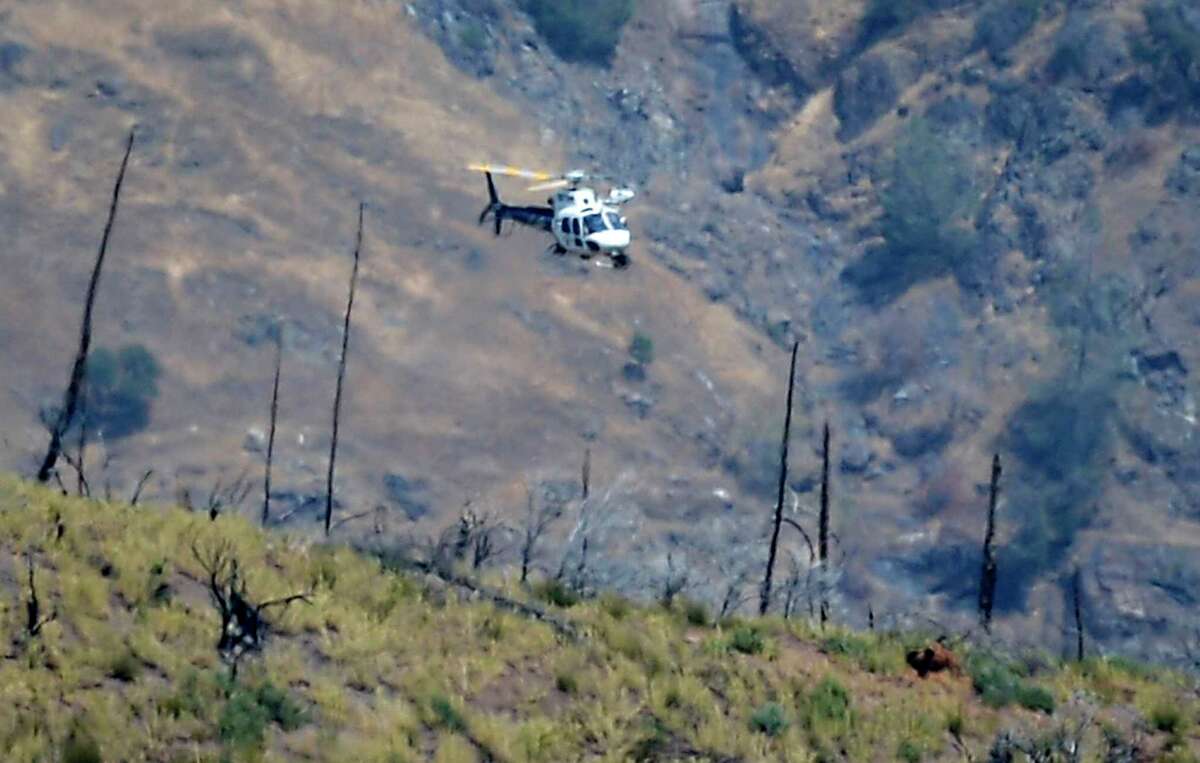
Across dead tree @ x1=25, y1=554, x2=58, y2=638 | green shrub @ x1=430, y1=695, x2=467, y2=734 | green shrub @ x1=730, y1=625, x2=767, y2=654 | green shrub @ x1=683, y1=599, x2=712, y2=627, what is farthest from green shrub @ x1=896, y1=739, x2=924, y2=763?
dead tree @ x1=25, y1=554, x2=58, y2=638

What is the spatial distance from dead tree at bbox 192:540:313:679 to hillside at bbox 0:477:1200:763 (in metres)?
0.14

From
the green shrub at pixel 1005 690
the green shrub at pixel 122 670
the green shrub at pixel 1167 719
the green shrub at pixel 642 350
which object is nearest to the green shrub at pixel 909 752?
the green shrub at pixel 1005 690

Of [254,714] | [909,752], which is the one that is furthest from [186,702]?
[909,752]

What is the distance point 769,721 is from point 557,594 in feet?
14.8

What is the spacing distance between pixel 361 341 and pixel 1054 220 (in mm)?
45007

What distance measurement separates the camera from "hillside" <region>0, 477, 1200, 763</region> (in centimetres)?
2419

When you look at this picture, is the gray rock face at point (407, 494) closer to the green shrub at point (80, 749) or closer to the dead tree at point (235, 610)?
the dead tree at point (235, 610)

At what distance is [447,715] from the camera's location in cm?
2547

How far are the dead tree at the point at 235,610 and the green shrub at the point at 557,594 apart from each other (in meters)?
3.81

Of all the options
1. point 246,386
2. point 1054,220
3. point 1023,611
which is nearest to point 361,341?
point 246,386

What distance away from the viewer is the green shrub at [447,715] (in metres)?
25.3

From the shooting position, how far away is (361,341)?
119062 millimetres

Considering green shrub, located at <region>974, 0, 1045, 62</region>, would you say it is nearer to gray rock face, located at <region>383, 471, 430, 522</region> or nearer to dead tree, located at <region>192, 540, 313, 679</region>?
gray rock face, located at <region>383, 471, 430, 522</region>

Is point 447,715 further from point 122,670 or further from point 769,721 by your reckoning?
point 769,721
